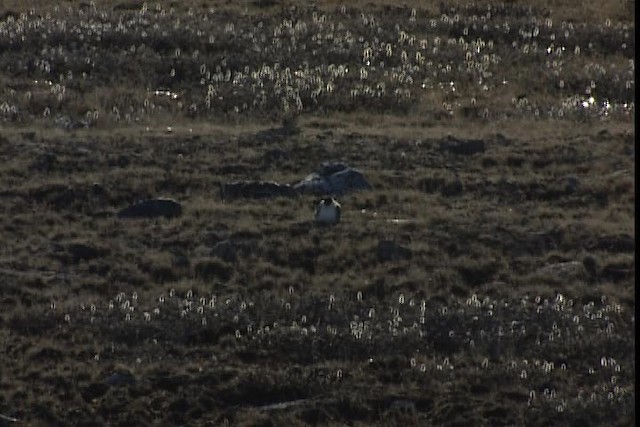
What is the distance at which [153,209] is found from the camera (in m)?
15.3

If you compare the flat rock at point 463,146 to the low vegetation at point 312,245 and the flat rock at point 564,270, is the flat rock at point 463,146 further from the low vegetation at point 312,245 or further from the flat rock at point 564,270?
the flat rock at point 564,270

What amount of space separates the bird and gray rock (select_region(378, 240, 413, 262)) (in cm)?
79

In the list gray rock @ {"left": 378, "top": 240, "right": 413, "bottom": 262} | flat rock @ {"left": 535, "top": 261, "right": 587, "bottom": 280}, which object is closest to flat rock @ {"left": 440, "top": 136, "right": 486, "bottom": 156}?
gray rock @ {"left": 378, "top": 240, "right": 413, "bottom": 262}

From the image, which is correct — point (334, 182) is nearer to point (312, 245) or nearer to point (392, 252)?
point (312, 245)

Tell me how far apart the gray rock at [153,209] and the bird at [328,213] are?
4.32 ft

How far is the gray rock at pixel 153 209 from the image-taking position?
1524 centimetres

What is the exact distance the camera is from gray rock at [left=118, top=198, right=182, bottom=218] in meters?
15.2

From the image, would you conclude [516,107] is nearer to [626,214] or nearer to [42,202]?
[626,214]

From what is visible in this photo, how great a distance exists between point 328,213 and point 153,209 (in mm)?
1648

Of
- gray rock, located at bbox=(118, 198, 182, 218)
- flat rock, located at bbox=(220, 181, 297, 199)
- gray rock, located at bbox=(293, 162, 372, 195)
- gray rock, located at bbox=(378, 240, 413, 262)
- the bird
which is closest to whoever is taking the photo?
gray rock, located at bbox=(378, 240, 413, 262)

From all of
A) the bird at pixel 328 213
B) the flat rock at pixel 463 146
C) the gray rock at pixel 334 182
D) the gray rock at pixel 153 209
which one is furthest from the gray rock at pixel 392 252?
the flat rock at pixel 463 146

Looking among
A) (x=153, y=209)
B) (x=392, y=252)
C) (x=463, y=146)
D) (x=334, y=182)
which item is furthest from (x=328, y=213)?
(x=463, y=146)

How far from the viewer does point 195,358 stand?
477 inches

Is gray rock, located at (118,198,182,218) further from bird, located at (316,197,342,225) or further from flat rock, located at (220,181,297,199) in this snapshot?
bird, located at (316,197,342,225)
